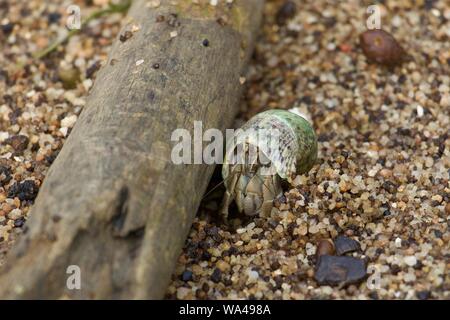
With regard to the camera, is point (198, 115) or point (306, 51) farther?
point (306, 51)

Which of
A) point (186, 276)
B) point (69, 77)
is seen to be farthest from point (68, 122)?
point (186, 276)

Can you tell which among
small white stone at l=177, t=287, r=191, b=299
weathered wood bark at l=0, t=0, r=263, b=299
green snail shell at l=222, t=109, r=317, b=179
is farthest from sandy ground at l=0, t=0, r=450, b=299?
weathered wood bark at l=0, t=0, r=263, b=299

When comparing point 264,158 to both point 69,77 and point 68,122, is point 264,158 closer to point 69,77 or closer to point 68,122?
point 68,122

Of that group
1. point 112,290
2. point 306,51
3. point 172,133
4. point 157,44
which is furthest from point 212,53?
point 112,290

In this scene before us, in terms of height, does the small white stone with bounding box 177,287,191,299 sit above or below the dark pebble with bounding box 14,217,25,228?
below

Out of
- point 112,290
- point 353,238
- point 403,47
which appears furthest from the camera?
point 403,47

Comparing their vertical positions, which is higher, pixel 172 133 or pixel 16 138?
pixel 172 133

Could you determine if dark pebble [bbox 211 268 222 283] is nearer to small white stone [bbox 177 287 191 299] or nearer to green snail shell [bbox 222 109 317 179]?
small white stone [bbox 177 287 191 299]
